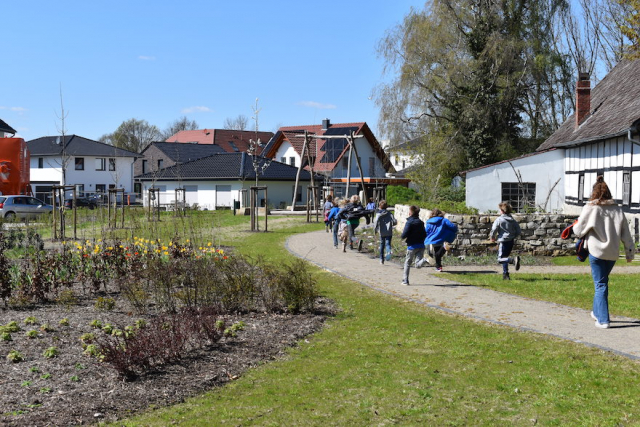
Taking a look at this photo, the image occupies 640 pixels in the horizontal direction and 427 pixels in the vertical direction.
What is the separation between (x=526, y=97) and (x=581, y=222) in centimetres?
3299

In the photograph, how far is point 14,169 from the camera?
37688 millimetres

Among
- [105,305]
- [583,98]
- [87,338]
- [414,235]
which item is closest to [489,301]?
[414,235]

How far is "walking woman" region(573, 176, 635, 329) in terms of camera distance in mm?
8727

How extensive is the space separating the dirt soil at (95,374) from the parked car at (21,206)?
28299 mm

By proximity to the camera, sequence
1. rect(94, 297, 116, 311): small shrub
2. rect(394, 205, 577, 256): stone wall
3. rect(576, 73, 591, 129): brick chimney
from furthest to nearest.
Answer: rect(576, 73, 591, 129): brick chimney, rect(394, 205, 577, 256): stone wall, rect(94, 297, 116, 311): small shrub

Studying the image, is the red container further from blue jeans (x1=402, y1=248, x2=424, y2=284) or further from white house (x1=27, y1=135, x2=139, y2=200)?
white house (x1=27, y1=135, x2=139, y2=200)

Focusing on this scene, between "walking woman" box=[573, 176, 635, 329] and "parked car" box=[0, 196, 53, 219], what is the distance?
31.1 m

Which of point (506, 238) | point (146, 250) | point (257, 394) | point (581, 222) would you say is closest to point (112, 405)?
point (257, 394)

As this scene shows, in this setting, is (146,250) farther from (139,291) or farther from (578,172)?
(578,172)

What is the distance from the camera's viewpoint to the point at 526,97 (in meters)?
40.1

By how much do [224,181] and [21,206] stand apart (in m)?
20.8

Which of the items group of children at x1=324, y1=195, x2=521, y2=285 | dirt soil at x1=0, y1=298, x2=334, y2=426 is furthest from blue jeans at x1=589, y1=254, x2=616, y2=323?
group of children at x1=324, y1=195, x2=521, y2=285

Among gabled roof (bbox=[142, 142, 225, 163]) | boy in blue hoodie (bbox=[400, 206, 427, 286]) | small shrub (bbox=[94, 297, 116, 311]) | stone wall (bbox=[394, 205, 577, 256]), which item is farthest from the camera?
gabled roof (bbox=[142, 142, 225, 163])

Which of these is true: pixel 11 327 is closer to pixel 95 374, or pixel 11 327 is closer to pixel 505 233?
pixel 95 374
